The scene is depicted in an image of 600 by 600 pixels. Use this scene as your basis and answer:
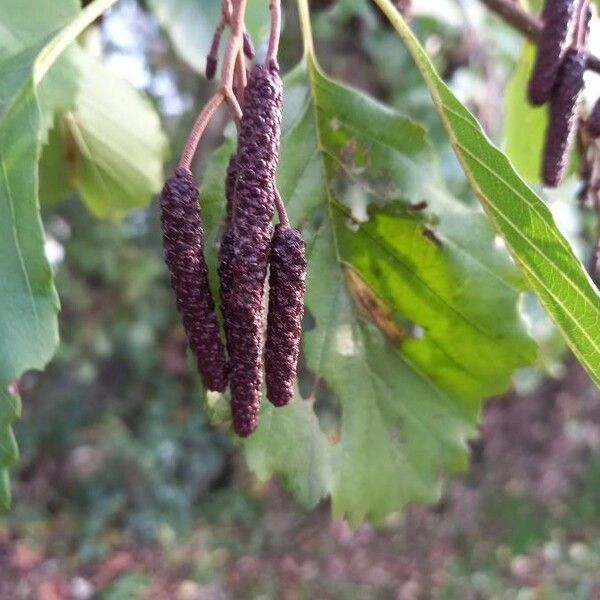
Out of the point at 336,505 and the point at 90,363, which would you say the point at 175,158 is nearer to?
the point at 90,363

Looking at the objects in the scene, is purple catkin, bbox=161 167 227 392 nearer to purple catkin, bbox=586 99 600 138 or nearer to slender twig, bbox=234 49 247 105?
slender twig, bbox=234 49 247 105

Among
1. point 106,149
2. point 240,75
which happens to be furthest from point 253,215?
point 106,149

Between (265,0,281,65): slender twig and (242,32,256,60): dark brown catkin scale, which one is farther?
(242,32,256,60): dark brown catkin scale

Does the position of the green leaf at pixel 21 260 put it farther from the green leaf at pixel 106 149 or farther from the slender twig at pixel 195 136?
the green leaf at pixel 106 149

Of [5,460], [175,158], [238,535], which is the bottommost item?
[238,535]

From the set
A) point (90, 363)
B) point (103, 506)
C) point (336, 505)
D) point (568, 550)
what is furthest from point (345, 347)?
point (568, 550)

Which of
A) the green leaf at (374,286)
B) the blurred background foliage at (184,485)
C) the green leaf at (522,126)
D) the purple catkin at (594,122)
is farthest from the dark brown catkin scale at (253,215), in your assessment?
the blurred background foliage at (184,485)

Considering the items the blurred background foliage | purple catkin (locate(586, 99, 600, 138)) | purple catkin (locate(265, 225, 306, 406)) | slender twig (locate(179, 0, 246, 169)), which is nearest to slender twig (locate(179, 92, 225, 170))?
slender twig (locate(179, 0, 246, 169))
